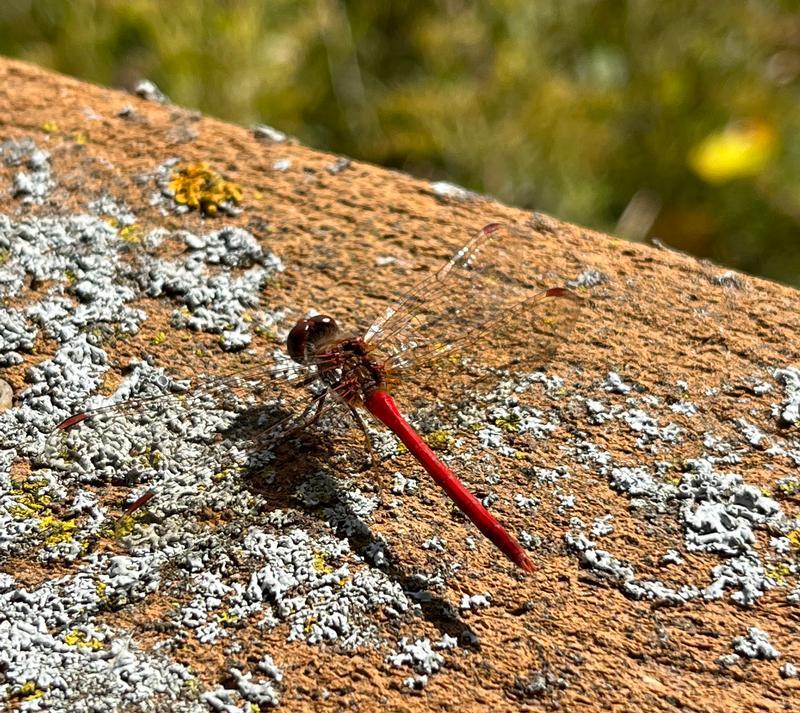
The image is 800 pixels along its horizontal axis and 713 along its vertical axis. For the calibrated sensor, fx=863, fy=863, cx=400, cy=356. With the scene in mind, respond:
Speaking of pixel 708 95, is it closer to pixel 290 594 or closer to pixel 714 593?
pixel 714 593

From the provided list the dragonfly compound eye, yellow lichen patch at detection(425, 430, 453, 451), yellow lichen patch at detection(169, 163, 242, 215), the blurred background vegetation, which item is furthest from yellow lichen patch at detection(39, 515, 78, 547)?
the blurred background vegetation

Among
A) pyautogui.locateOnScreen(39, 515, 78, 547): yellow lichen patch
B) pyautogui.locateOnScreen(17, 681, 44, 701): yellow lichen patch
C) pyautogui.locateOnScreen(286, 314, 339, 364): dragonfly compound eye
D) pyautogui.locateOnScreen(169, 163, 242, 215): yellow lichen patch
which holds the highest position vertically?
pyautogui.locateOnScreen(169, 163, 242, 215): yellow lichen patch

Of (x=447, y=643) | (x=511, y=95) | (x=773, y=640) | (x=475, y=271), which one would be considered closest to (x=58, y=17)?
(x=511, y=95)

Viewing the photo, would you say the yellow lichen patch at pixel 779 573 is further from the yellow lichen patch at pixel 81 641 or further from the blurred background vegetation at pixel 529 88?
the blurred background vegetation at pixel 529 88

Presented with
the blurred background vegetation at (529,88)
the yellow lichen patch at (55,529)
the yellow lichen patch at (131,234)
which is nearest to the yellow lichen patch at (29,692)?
the yellow lichen patch at (55,529)

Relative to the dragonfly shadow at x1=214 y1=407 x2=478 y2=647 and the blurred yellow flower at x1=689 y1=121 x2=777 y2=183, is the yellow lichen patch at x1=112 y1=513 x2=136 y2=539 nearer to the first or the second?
the dragonfly shadow at x1=214 y1=407 x2=478 y2=647

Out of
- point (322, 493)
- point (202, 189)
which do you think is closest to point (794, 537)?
point (322, 493)
